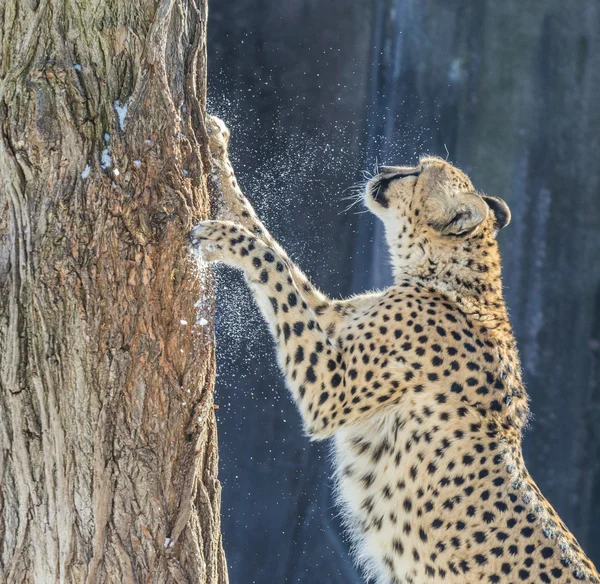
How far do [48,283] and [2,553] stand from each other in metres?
0.71

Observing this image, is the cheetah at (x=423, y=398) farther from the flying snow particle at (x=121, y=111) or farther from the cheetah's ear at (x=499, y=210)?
the flying snow particle at (x=121, y=111)

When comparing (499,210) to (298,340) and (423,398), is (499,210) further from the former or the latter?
(298,340)

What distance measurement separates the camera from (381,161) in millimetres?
4598

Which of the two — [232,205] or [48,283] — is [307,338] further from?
[48,283]

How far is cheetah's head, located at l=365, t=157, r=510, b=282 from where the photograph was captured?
2980mm

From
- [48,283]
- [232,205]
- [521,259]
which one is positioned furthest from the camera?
[521,259]

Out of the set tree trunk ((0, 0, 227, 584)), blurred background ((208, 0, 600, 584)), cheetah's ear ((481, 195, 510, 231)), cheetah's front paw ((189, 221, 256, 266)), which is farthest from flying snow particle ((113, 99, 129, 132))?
blurred background ((208, 0, 600, 584))

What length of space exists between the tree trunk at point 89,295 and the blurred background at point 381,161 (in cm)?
185

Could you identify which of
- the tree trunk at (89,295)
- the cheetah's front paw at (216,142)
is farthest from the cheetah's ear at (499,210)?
the tree trunk at (89,295)

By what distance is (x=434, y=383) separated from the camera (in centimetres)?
273

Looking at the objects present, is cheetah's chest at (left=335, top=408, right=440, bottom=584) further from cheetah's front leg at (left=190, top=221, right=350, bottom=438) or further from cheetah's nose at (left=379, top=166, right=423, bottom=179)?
cheetah's nose at (left=379, top=166, right=423, bottom=179)

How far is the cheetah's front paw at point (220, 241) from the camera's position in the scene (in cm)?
241

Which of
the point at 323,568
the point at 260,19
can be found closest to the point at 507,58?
the point at 260,19

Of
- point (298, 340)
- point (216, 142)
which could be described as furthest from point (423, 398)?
point (216, 142)
